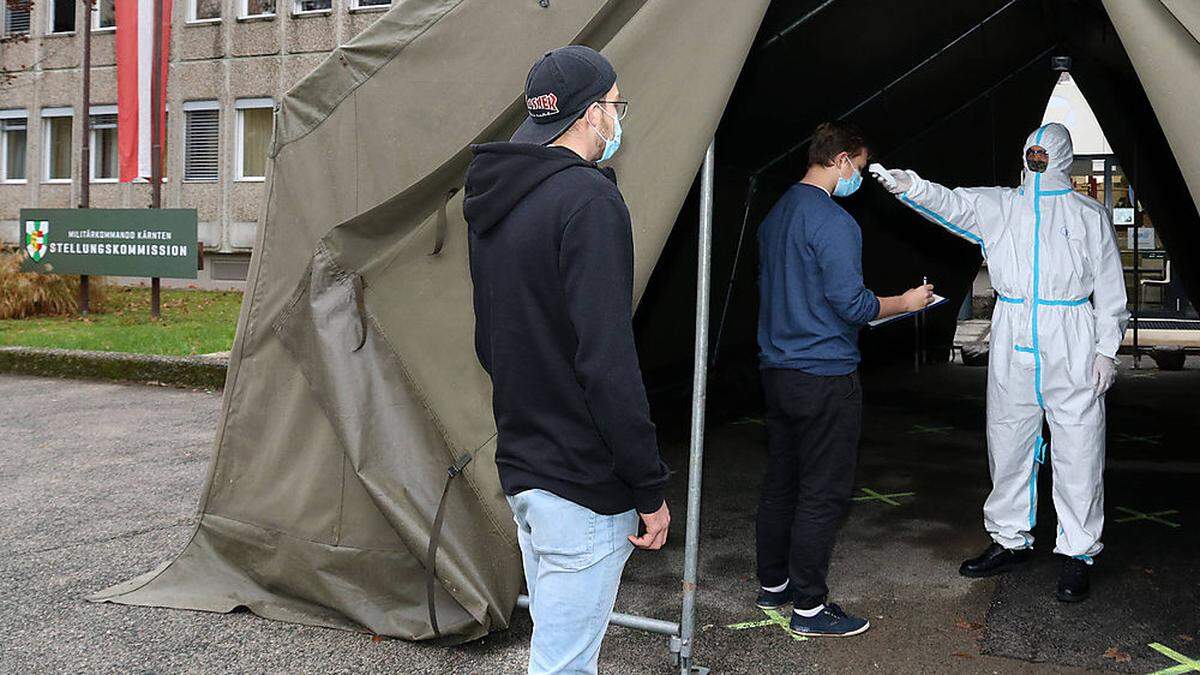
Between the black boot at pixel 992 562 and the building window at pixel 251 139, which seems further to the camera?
the building window at pixel 251 139

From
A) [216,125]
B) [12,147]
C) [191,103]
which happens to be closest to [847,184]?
[216,125]

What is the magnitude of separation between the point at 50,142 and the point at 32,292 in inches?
509

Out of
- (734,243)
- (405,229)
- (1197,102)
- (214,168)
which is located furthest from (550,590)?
(214,168)

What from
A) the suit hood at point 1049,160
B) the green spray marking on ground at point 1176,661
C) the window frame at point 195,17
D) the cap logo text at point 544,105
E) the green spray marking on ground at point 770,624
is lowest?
the green spray marking on ground at point 770,624

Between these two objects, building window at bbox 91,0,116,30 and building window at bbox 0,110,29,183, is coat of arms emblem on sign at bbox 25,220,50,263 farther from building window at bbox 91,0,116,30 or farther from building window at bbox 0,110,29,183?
building window at bbox 0,110,29,183

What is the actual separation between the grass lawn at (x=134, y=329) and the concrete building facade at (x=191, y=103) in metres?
5.52

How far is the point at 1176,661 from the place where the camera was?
3.90 metres

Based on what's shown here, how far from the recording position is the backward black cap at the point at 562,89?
251 centimetres

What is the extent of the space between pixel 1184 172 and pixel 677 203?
61.4 inches

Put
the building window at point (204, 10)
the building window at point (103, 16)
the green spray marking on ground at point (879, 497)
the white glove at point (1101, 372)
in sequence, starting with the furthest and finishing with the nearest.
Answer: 1. the building window at point (103, 16)
2. the building window at point (204, 10)
3. the green spray marking on ground at point (879, 497)
4. the white glove at point (1101, 372)

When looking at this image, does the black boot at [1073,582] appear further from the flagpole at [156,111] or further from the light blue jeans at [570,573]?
the flagpole at [156,111]

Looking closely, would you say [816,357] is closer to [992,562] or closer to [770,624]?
[770,624]

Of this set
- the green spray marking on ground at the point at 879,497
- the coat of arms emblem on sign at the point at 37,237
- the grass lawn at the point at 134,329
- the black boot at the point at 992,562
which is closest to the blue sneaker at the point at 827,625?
the black boot at the point at 992,562

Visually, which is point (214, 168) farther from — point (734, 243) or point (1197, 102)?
point (1197, 102)
